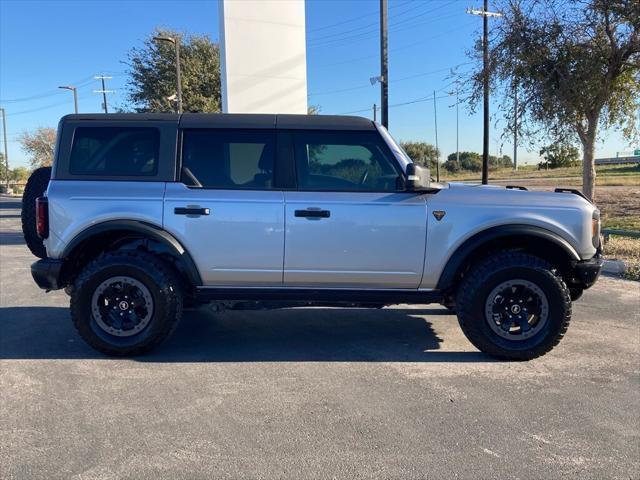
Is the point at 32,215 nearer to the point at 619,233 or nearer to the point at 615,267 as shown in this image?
the point at 615,267

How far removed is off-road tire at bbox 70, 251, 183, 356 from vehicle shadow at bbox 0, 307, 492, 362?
0.19 m

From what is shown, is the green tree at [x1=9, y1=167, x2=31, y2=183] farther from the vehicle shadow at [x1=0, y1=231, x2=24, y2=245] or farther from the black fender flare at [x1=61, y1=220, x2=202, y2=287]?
the black fender flare at [x1=61, y1=220, x2=202, y2=287]

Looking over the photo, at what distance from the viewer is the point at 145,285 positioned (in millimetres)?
4387

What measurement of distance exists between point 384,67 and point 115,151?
11181mm

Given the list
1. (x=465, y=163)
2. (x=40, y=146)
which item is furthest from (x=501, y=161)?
(x=40, y=146)

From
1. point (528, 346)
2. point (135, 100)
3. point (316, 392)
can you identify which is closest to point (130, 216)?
point (316, 392)

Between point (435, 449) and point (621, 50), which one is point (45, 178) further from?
point (621, 50)

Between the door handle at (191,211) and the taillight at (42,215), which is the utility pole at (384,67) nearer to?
the door handle at (191,211)

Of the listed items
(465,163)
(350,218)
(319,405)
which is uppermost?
(465,163)

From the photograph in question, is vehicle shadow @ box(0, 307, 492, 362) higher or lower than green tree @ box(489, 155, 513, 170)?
lower

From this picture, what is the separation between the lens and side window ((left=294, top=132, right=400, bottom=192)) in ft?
14.5

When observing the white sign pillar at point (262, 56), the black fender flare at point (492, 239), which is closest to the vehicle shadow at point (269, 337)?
the black fender flare at point (492, 239)

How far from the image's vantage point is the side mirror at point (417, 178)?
4.14 m

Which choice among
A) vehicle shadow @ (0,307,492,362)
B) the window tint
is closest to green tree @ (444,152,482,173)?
vehicle shadow @ (0,307,492,362)
